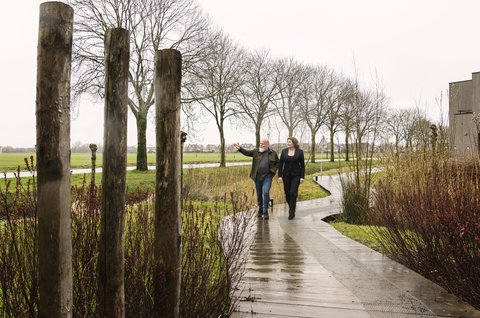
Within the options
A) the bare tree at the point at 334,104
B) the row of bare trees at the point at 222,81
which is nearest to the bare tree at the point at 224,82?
the row of bare trees at the point at 222,81

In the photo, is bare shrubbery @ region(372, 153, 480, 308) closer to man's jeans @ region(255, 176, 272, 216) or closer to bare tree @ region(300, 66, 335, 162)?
man's jeans @ region(255, 176, 272, 216)

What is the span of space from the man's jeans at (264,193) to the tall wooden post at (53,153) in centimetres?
764

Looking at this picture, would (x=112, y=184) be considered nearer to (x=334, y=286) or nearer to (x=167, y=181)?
(x=167, y=181)

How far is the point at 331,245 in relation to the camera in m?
6.22

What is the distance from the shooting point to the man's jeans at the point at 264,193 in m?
9.27

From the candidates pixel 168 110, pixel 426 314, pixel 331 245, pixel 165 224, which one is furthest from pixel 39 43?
pixel 331 245

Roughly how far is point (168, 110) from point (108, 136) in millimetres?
488

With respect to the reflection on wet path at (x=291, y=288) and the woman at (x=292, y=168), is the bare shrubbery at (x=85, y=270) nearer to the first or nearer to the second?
the reflection on wet path at (x=291, y=288)

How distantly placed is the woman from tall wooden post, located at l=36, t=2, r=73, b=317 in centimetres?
753

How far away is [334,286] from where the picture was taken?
405 centimetres

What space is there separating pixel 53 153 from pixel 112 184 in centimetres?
36

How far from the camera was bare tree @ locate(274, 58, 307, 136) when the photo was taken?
1483 inches

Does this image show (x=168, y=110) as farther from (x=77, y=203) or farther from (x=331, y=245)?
(x=331, y=245)

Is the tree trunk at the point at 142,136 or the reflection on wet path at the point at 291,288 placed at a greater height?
the tree trunk at the point at 142,136
